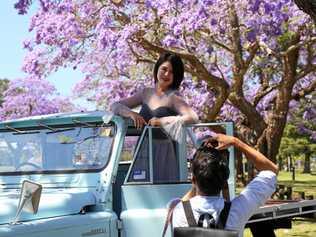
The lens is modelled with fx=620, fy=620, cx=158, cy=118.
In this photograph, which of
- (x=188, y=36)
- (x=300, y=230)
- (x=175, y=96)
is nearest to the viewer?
(x=175, y=96)

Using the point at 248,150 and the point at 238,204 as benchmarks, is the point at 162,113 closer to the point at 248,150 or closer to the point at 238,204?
the point at 248,150

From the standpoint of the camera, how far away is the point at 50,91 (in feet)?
97.7

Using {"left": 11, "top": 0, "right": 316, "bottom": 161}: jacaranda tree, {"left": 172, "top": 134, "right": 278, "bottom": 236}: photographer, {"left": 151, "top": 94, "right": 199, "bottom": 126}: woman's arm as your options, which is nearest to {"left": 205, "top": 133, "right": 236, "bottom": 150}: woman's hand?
{"left": 172, "top": 134, "right": 278, "bottom": 236}: photographer

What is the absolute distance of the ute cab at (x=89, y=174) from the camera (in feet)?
13.4

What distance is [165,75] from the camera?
4688mm

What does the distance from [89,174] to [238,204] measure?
166cm

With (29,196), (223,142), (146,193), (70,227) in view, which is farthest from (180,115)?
(29,196)

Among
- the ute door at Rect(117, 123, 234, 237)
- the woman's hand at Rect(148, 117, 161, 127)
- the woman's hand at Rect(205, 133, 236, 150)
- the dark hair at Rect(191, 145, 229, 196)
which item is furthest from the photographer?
the woman's hand at Rect(148, 117, 161, 127)

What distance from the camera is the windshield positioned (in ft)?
14.9

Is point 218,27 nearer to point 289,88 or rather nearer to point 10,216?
point 289,88

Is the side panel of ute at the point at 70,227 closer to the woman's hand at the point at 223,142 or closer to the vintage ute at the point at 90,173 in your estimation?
the vintage ute at the point at 90,173

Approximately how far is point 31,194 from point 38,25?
12268 millimetres

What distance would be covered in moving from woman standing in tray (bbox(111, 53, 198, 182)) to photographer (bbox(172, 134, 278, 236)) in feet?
4.36

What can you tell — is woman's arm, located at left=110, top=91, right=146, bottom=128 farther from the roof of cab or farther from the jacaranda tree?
the jacaranda tree
